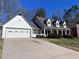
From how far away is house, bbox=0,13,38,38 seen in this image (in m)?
34.5

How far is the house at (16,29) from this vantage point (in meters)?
34.5

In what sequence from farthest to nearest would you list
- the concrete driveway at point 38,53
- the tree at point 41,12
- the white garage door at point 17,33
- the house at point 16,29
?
the tree at point 41,12, the white garage door at point 17,33, the house at point 16,29, the concrete driveway at point 38,53

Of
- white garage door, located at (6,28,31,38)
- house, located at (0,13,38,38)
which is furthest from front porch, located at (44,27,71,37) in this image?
house, located at (0,13,38,38)

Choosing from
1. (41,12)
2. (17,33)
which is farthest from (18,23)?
(41,12)

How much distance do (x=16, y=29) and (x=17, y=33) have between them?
3.03 feet

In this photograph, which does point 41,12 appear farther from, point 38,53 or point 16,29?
point 38,53

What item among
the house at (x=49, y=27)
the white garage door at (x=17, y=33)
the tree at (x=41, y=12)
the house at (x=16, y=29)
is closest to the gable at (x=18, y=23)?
the house at (x=16, y=29)

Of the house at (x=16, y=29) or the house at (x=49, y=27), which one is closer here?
the house at (x=16, y=29)

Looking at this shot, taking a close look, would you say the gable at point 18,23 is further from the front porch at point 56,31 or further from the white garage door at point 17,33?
the front porch at point 56,31

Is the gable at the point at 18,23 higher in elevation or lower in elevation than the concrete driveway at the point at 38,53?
higher

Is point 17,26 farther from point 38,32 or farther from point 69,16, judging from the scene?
point 69,16

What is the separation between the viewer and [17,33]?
118 ft

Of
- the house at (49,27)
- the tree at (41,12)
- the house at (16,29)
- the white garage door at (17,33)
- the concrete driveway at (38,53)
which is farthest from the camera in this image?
the tree at (41,12)

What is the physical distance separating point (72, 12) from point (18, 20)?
41.3 metres
